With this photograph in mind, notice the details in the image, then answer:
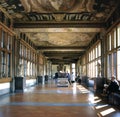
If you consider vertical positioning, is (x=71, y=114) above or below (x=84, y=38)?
below

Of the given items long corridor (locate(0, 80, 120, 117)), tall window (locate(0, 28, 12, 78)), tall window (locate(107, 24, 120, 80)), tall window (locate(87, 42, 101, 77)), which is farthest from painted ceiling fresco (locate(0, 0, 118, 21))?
long corridor (locate(0, 80, 120, 117))

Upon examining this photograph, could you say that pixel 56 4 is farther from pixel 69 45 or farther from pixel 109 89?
pixel 69 45

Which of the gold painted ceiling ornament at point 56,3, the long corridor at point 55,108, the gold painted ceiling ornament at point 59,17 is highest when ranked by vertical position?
the gold painted ceiling ornament at point 56,3

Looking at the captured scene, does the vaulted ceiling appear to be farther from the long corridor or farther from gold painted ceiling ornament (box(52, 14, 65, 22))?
the long corridor

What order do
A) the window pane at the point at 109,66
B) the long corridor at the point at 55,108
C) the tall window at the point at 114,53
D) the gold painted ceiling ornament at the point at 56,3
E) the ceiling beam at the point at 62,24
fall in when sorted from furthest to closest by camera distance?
the ceiling beam at the point at 62,24, the window pane at the point at 109,66, the tall window at the point at 114,53, the gold painted ceiling ornament at the point at 56,3, the long corridor at the point at 55,108

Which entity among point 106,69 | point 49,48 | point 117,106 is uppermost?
point 49,48

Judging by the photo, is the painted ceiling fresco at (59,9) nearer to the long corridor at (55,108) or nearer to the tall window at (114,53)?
the tall window at (114,53)

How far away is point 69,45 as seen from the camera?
1308 inches

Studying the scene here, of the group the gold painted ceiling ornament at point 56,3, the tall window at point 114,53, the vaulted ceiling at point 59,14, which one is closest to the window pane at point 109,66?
the tall window at point 114,53

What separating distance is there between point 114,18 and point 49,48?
62.2 feet

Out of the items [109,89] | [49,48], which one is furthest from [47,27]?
[49,48]

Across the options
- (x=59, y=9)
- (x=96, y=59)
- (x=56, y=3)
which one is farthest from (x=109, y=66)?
(x=96, y=59)

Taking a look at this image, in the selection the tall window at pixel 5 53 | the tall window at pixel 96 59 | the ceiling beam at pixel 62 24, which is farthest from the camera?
the tall window at pixel 96 59

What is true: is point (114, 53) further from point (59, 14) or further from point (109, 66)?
point (59, 14)
